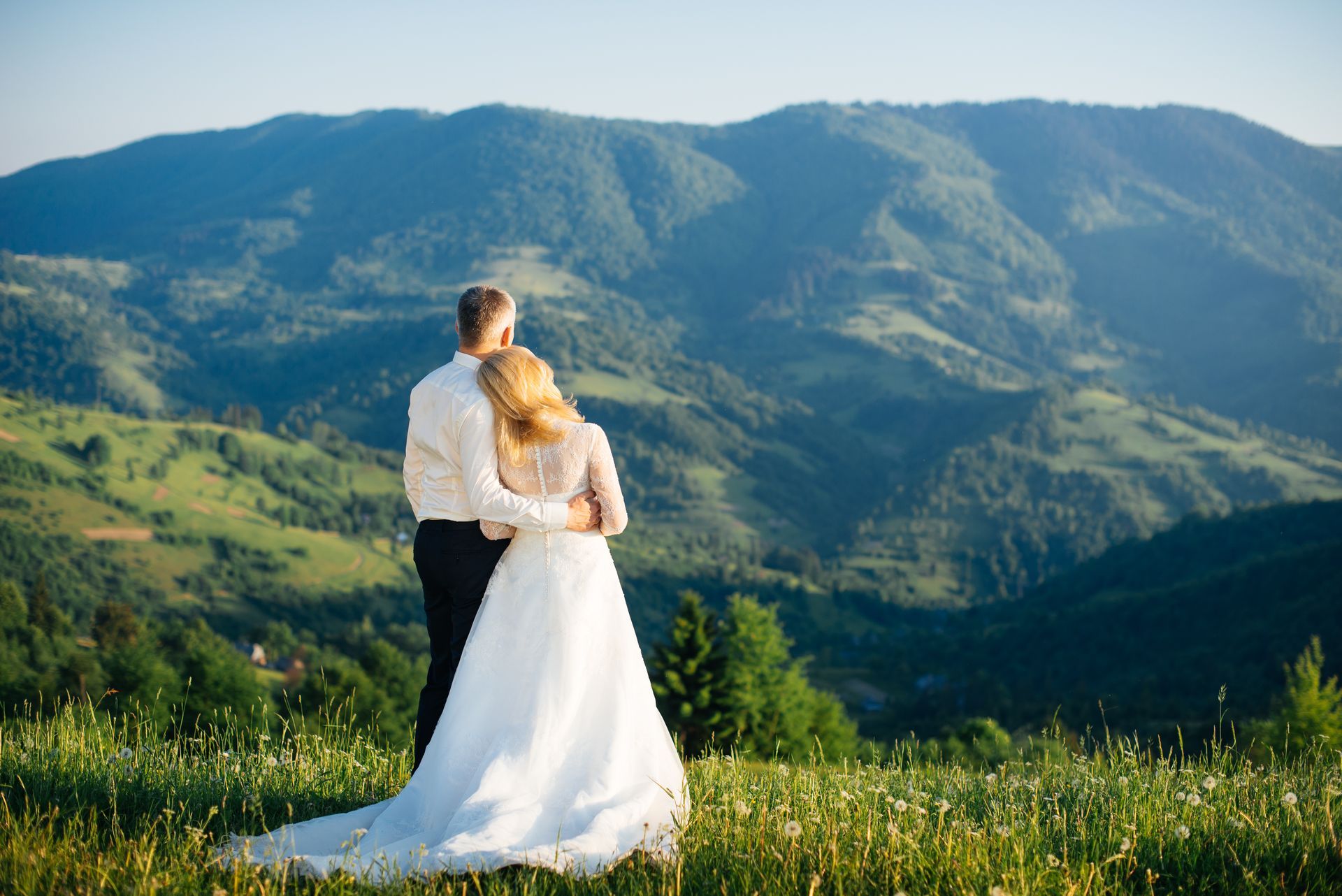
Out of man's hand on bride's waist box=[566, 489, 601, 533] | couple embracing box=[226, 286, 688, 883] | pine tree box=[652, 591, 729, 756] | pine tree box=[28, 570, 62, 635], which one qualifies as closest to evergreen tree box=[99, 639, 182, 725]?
pine tree box=[652, 591, 729, 756]

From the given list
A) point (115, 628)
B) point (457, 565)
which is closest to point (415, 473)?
point (457, 565)

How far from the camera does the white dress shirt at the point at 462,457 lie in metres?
4.93

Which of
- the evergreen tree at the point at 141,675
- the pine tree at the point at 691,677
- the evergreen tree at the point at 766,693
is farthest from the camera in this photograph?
the evergreen tree at the point at 766,693

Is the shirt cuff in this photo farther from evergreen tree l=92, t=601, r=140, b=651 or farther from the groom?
evergreen tree l=92, t=601, r=140, b=651

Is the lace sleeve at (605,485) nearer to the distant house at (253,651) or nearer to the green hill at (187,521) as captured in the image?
the distant house at (253,651)

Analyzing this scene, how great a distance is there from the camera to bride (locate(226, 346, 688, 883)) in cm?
441

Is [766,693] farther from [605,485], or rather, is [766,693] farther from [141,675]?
[605,485]

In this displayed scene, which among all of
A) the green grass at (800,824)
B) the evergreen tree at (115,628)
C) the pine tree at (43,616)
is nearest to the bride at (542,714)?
the green grass at (800,824)

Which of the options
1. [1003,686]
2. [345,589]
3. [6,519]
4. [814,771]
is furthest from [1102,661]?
[6,519]

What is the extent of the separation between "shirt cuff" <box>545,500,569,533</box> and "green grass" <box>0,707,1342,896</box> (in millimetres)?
1501

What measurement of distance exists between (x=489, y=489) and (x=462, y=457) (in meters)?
0.23

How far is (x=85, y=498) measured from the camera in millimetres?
136750

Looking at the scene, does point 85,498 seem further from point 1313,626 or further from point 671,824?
point 671,824

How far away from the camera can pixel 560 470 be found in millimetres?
5039
